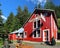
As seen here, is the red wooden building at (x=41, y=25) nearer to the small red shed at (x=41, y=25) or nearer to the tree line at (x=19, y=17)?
the small red shed at (x=41, y=25)

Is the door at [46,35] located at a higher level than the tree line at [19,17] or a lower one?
lower

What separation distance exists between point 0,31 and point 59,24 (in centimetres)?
1868

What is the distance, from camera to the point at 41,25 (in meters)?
46.8

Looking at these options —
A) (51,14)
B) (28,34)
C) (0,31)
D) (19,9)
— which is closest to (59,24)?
(28,34)

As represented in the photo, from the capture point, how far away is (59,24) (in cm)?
5850

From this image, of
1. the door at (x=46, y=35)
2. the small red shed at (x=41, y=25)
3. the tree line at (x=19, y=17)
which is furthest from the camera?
the tree line at (x=19, y=17)

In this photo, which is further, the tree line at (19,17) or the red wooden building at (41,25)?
the tree line at (19,17)

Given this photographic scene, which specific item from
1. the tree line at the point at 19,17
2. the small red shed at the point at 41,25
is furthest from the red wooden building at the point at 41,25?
the tree line at the point at 19,17

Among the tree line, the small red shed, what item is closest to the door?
the small red shed

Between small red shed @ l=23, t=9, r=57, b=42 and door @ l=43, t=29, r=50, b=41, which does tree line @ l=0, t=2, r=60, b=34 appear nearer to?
small red shed @ l=23, t=9, r=57, b=42

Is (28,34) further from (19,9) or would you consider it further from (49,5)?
(19,9)

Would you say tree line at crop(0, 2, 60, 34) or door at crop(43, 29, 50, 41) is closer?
door at crop(43, 29, 50, 41)

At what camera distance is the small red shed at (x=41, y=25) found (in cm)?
4478

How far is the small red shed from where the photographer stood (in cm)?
4478
